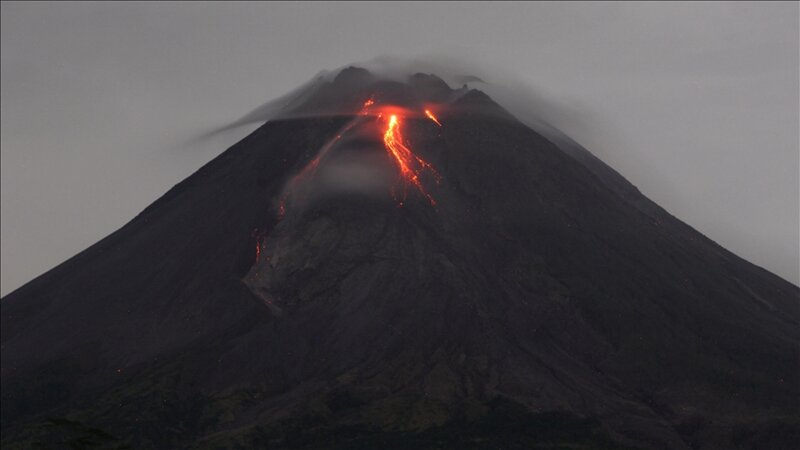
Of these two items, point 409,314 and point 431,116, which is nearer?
point 409,314

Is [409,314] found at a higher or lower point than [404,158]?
lower

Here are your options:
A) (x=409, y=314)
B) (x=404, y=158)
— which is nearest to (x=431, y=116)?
(x=404, y=158)

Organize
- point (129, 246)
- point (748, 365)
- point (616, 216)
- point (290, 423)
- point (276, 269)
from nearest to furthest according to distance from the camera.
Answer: point (290, 423), point (748, 365), point (276, 269), point (616, 216), point (129, 246)

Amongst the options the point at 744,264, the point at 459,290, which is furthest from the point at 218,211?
the point at 744,264

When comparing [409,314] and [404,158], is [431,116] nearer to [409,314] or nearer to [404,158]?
[404,158]

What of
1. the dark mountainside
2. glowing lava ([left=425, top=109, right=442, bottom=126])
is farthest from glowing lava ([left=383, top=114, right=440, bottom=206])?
glowing lava ([left=425, top=109, right=442, bottom=126])

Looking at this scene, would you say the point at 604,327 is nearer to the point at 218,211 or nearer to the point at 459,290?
the point at 459,290
